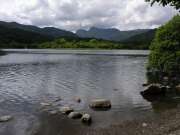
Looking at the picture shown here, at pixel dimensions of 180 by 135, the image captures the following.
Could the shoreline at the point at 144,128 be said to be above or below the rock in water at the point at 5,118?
above

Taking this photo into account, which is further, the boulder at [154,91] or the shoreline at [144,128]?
the boulder at [154,91]

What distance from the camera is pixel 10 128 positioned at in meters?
25.3

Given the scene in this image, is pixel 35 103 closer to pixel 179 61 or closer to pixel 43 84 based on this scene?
pixel 43 84

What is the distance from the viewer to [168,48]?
57250 mm

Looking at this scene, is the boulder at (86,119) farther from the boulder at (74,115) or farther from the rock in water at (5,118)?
the rock in water at (5,118)

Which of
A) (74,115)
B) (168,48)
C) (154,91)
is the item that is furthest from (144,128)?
(168,48)

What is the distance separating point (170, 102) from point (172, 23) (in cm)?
2550

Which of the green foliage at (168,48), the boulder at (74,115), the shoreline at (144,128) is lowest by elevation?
the boulder at (74,115)

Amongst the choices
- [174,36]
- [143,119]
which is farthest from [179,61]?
[143,119]

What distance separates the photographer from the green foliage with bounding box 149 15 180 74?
55769 mm

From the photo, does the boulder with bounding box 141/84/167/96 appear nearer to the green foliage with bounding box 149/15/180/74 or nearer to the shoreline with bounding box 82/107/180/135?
the shoreline with bounding box 82/107/180/135

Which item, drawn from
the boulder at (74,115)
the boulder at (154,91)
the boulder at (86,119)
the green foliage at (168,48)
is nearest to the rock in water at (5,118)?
the boulder at (74,115)

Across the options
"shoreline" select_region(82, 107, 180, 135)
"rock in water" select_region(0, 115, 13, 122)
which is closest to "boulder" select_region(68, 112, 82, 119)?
"shoreline" select_region(82, 107, 180, 135)

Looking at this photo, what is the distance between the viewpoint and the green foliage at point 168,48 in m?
55.8
